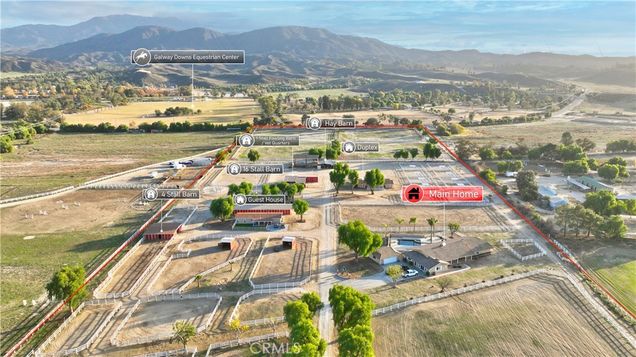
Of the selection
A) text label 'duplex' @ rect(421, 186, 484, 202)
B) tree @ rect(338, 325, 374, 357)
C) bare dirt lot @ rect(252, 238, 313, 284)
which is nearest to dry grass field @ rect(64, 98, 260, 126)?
text label 'duplex' @ rect(421, 186, 484, 202)

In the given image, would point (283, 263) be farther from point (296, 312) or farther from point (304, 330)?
point (304, 330)

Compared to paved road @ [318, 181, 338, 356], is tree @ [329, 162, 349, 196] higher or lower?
higher

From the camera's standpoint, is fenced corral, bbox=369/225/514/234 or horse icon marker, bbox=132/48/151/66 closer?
horse icon marker, bbox=132/48/151/66

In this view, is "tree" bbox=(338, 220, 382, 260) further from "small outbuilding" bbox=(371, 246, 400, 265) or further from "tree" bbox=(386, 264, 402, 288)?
"tree" bbox=(386, 264, 402, 288)

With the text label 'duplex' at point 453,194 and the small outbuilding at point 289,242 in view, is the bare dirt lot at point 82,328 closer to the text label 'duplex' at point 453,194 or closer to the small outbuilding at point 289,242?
the small outbuilding at point 289,242

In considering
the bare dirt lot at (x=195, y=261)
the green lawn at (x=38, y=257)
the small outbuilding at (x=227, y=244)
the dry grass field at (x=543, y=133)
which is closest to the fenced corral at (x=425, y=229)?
the bare dirt lot at (x=195, y=261)

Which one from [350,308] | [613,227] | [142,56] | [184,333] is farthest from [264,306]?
[613,227]
